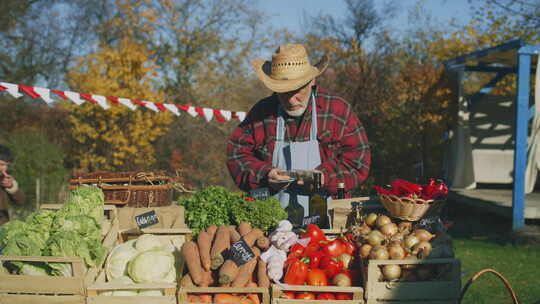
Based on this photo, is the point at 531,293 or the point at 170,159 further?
the point at 170,159

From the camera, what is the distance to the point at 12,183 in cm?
491

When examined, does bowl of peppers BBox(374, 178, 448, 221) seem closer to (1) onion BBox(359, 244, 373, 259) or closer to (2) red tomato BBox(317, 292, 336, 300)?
(1) onion BBox(359, 244, 373, 259)

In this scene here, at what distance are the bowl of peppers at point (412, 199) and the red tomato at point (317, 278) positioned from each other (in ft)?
2.31

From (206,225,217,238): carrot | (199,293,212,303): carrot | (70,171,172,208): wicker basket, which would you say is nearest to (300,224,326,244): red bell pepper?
(206,225,217,238): carrot

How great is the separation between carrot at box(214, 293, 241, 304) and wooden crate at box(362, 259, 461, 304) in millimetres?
707

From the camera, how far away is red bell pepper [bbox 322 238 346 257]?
3076 mm

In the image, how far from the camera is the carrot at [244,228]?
10.6 feet

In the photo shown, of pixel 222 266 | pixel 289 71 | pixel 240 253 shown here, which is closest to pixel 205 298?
pixel 222 266

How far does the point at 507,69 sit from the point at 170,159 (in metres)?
7.59

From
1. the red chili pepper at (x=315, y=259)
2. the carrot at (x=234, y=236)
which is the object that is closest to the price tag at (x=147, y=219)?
the carrot at (x=234, y=236)

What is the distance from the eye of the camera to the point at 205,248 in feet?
9.79

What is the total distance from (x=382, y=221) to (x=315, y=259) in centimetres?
55

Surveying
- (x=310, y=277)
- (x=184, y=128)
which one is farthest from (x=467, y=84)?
(x=310, y=277)

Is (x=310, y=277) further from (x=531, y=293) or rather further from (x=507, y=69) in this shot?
(x=507, y=69)
